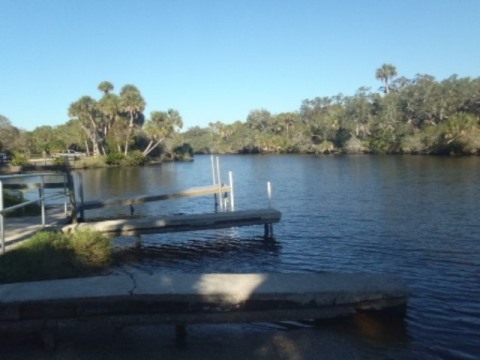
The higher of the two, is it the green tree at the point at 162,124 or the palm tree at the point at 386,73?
the palm tree at the point at 386,73

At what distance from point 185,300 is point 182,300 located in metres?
0.04

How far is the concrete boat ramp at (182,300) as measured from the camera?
6094mm

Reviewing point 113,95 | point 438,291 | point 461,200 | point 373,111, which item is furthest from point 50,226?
point 373,111

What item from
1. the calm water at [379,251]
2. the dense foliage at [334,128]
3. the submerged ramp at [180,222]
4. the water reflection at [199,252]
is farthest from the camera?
the dense foliage at [334,128]

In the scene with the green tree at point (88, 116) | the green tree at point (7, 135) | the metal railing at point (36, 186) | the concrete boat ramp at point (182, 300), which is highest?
the green tree at point (88, 116)

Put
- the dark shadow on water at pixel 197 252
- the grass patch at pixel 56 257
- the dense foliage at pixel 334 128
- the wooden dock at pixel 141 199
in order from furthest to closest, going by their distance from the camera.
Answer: the dense foliage at pixel 334 128
the wooden dock at pixel 141 199
the dark shadow on water at pixel 197 252
the grass patch at pixel 56 257

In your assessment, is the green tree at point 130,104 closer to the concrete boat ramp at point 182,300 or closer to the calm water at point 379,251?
the calm water at point 379,251

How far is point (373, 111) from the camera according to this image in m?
106

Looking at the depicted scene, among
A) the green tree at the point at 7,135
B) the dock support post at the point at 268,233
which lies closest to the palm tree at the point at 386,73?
the green tree at the point at 7,135

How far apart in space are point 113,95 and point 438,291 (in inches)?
3008

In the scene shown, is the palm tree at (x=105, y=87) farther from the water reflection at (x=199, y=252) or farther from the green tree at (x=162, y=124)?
the water reflection at (x=199, y=252)

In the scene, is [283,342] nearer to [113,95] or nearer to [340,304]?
[340,304]

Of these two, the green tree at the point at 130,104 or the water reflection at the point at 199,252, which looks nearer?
the water reflection at the point at 199,252

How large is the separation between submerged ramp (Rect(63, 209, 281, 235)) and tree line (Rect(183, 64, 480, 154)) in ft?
196
